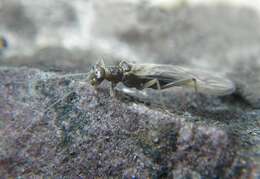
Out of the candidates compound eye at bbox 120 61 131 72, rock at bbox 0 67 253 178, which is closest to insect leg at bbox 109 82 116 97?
rock at bbox 0 67 253 178

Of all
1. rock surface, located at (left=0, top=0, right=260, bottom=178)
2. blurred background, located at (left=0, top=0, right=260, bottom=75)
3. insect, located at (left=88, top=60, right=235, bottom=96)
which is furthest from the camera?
blurred background, located at (left=0, top=0, right=260, bottom=75)

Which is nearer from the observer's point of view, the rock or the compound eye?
the rock

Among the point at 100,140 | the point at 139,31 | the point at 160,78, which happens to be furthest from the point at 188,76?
the point at 139,31

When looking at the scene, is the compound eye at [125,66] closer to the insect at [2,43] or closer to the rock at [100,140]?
the rock at [100,140]

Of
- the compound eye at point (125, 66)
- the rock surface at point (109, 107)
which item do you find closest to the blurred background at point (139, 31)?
the rock surface at point (109, 107)

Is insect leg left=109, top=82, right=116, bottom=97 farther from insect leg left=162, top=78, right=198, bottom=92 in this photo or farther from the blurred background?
the blurred background

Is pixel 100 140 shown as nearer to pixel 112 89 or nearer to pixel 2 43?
pixel 112 89

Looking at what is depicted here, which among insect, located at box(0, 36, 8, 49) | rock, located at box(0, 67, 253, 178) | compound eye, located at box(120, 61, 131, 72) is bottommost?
rock, located at box(0, 67, 253, 178)
